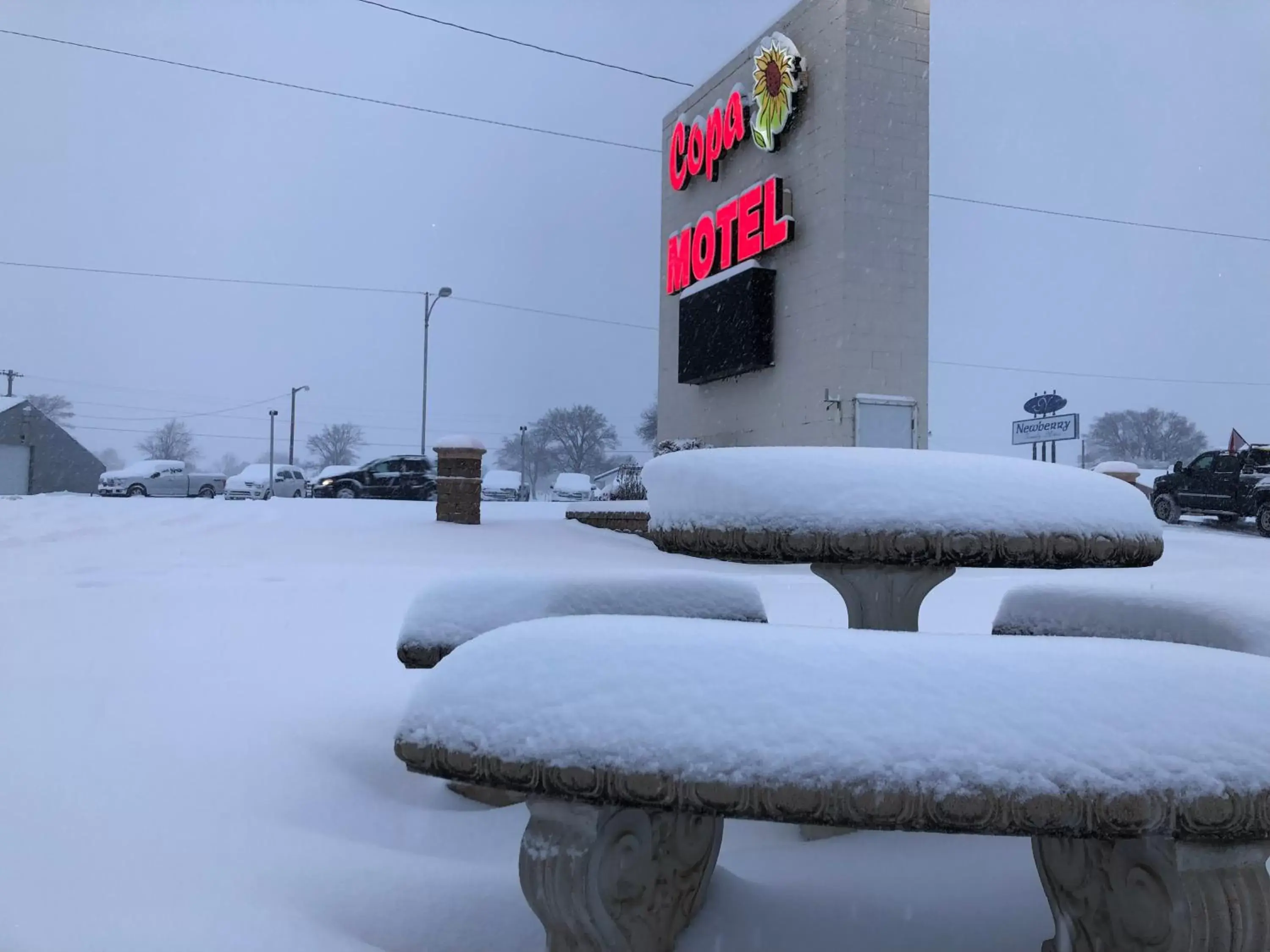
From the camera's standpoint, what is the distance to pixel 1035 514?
5.90 feet

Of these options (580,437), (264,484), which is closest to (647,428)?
(580,437)

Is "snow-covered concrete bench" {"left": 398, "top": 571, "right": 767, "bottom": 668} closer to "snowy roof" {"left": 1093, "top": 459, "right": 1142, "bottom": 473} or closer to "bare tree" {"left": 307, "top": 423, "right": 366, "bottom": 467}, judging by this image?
"snowy roof" {"left": 1093, "top": 459, "right": 1142, "bottom": 473}

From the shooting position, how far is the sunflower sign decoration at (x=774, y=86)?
1415 centimetres

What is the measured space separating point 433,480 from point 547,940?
2376cm

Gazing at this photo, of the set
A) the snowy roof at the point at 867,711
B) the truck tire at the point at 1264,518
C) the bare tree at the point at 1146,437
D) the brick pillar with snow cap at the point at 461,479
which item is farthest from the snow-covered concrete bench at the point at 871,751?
the bare tree at the point at 1146,437

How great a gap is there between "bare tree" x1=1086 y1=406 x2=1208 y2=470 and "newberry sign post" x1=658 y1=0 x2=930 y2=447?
2001 inches

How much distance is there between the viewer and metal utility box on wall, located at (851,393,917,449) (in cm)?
1305

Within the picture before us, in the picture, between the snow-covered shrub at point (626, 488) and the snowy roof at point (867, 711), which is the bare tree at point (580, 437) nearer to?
the snow-covered shrub at point (626, 488)

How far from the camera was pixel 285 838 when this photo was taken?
2.08 meters

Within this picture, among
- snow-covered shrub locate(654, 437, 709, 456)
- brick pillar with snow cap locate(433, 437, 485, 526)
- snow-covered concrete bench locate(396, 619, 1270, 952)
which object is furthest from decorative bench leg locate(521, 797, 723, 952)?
snow-covered shrub locate(654, 437, 709, 456)

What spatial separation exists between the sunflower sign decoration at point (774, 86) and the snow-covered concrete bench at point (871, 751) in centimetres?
1471

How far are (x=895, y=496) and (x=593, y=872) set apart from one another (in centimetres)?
97

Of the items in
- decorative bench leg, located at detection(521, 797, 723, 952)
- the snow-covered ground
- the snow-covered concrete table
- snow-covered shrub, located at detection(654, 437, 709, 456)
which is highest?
snow-covered shrub, located at detection(654, 437, 709, 456)

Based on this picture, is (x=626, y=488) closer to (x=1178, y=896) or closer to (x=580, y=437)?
(x=1178, y=896)
